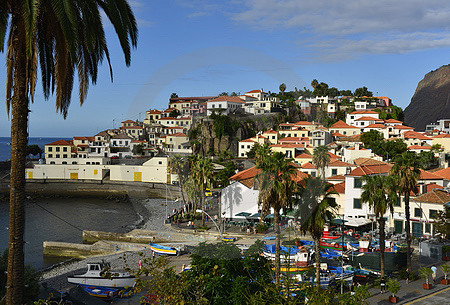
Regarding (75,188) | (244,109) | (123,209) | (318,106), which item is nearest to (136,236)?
(123,209)

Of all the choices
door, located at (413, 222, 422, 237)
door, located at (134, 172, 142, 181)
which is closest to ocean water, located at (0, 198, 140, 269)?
door, located at (134, 172, 142, 181)

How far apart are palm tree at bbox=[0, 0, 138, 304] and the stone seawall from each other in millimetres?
74091

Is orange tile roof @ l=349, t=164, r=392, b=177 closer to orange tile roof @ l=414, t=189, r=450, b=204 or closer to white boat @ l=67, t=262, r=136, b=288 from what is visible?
orange tile roof @ l=414, t=189, r=450, b=204

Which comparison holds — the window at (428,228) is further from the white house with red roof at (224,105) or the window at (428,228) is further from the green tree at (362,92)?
the green tree at (362,92)

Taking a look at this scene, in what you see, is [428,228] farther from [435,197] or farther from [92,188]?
[92,188]

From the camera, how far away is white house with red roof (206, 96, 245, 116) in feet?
385

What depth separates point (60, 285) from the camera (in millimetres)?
29312

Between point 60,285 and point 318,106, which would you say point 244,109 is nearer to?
point 318,106

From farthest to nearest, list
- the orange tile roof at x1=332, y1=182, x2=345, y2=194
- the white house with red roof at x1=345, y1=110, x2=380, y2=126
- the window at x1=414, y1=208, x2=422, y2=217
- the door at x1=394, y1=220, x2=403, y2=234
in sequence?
the white house with red roof at x1=345, y1=110, x2=380, y2=126
the orange tile roof at x1=332, y1=182, x2=345, y2=194
the door at x1=394, y1=220, x2=403, y2=234
the window at x1=414, y1=208, x2=422, y2=217

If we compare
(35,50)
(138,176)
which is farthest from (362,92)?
(35,50)

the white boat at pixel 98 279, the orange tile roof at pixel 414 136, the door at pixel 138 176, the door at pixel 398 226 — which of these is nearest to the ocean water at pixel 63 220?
the door at pixel 138 176

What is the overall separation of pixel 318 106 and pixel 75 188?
2952 inches

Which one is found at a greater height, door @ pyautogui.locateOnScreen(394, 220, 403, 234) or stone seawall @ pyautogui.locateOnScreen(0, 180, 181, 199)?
stone seawall @ pyautogui.locateOnScreen(0, 180, 181, 199)

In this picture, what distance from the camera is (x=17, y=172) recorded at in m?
9.90
